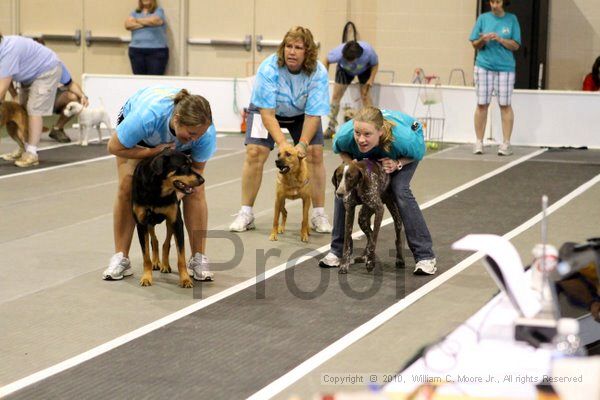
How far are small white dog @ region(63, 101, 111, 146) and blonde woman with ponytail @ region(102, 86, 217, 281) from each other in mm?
6312

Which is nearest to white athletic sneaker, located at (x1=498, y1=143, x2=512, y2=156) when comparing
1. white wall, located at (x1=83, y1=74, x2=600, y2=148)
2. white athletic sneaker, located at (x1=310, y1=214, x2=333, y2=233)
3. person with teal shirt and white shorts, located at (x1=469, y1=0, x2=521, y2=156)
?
person with teal shirt and white shorts, located at (x1=469, y1=0, x2=521, y2=156)

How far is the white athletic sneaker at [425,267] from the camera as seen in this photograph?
6051 mm

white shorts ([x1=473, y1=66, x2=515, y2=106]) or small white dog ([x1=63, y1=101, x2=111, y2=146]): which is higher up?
white shorts ([x1=473, y1=66, x2=515, y2=106])

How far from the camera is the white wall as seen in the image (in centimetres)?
1214

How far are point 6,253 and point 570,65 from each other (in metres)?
9.71

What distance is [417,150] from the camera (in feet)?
19.6

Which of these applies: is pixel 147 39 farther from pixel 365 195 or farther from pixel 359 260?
pixel 365 195

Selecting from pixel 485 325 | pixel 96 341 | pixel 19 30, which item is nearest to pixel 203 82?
pixel 19 30

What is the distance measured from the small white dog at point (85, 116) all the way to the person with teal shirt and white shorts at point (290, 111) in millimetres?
5067

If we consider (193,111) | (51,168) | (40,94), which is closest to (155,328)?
(193,111)

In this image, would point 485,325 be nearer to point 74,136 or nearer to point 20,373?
point 20,373

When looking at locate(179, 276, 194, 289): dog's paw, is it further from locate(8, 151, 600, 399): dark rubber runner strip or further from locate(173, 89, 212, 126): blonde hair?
locate(173, 89, 212, 126): blonde hair

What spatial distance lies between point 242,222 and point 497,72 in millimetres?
5172

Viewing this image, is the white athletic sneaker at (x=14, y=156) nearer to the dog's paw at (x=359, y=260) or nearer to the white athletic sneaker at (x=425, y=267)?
the dog's paw at (x=359, y=260)
